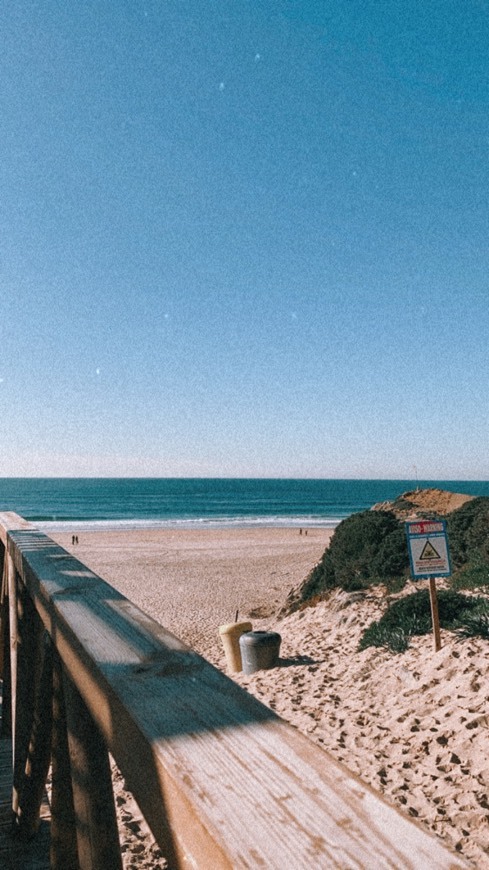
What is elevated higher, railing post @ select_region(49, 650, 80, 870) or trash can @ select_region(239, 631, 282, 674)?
railing post @ select_region(49, 650, 80, 870)

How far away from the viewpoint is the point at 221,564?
2381cm

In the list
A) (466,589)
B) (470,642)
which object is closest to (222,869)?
(470,642)

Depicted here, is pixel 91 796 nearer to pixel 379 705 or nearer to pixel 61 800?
pixel 61 800

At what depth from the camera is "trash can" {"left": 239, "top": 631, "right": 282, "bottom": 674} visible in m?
8.20

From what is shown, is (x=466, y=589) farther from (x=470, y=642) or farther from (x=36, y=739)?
(x=36, y=739)

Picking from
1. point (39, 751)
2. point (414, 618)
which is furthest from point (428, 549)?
point (39, 751)

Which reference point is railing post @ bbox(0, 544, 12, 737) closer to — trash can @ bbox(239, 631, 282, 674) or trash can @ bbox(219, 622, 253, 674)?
trash can @ bbox(239, 631, 282, 674)

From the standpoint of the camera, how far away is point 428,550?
7156mm

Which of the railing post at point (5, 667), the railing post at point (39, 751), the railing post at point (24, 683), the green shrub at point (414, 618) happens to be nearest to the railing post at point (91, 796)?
the railing post at point (39, 751)

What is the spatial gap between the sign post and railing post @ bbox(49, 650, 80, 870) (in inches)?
236

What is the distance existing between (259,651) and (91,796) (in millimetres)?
7301

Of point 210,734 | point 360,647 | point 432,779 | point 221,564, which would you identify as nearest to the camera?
point 210,734

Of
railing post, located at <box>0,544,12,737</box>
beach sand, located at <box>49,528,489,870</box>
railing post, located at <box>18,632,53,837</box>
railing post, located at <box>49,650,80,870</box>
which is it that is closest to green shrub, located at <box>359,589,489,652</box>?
beach sand, located at <box>49,528,489,870</box>

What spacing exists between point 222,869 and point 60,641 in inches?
37.0
